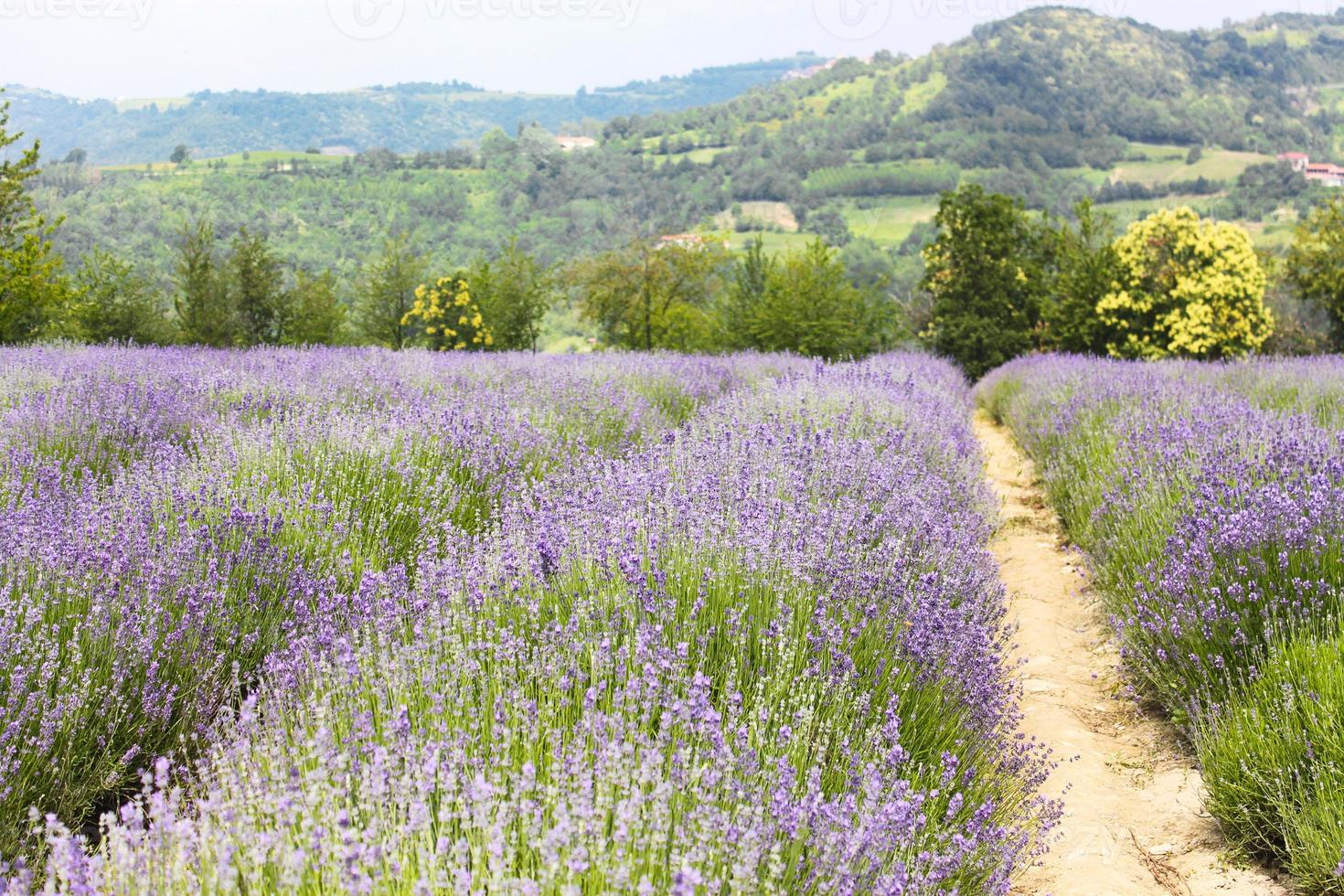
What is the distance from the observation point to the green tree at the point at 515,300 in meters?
25.9

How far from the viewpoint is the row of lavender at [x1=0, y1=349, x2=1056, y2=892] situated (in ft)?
5.34

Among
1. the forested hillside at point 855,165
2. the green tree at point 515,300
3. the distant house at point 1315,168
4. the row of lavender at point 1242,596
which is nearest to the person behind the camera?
the row of lavender at point 1242,596

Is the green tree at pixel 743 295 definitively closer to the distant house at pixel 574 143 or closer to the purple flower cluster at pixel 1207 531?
the purple flower cluster at pixel 1207 531

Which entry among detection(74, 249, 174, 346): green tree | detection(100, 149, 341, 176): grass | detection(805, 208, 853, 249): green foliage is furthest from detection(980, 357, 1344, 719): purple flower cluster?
detection(100, 149, 341, 176): grass

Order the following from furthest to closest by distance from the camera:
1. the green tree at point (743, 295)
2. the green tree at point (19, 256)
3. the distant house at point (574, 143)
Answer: the distant house at point (574, 143) < the green tree at point (743, 295) < the green tree at point (19, 256)

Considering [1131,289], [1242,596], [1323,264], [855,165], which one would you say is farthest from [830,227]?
[1242,596]

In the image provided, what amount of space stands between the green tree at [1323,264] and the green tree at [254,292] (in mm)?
21816

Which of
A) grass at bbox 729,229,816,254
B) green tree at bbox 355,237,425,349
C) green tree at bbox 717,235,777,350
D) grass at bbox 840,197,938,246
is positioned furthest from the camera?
grass at bbox 840,197,938,246

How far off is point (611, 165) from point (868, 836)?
121 meters

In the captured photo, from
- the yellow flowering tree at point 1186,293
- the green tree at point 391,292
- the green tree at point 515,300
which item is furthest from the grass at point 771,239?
the yellow flowering tree at point 1186,293

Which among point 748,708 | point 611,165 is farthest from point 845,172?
point 748,708

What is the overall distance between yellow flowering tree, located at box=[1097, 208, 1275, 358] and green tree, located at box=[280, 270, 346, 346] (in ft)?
52.4

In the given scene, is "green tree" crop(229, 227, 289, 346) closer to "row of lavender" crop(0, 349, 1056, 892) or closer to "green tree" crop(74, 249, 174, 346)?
"green tree" crop(74, 249, 174, 346)

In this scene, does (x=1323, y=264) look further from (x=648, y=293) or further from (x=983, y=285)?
(x=648, y=293)
